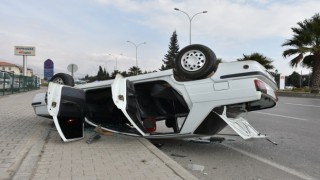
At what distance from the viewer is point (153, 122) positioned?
7660 millimetres

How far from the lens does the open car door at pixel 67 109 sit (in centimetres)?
690

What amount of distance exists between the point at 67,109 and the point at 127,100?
1.15 m

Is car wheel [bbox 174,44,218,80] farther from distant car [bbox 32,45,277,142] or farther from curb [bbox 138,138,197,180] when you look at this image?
curb [bbox 138,138,197,180]

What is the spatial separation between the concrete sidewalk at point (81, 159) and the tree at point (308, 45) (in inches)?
1198

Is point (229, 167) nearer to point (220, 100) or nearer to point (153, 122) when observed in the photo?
point (220, 100)

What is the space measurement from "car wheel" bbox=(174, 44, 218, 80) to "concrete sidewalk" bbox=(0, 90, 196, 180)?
1.40 meters

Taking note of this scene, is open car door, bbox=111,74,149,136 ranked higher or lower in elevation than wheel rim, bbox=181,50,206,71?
lower

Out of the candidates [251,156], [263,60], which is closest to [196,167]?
[251,156]

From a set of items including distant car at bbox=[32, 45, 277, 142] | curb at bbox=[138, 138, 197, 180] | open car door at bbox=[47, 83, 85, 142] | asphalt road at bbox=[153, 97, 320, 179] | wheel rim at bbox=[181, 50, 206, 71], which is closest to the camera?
curb at bbox=[138, 138, 197, 180]

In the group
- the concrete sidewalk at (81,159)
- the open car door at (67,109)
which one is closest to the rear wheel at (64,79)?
the concrete sidewalk at (81,159)

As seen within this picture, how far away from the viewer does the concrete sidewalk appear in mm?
4898

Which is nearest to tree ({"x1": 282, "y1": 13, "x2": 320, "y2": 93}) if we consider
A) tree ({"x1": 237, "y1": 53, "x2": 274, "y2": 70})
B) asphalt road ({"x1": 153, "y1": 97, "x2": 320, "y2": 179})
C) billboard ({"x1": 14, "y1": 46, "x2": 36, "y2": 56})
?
tree ({"x1": 237, "y1": 53, "x2": 274, "y2": 70})

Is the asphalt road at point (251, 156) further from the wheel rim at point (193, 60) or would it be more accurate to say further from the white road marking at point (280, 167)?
the wheel rim at point (193, 60)

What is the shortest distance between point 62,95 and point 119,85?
106 cm
